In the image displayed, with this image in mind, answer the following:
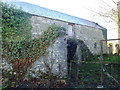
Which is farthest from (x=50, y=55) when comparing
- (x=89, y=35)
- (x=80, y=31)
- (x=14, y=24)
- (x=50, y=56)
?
(x=89, y=35)

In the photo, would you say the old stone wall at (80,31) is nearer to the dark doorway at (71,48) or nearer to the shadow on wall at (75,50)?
the shadow on wall at (75,50)

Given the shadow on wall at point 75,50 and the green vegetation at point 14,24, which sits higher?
the green vegetation at point 14,24

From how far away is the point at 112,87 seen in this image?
14.5 feet

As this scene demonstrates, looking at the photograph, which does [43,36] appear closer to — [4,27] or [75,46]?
[4,27]

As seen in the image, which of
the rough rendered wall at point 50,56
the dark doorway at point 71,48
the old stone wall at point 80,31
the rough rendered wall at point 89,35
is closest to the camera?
the rough rendered wall at point 50,56

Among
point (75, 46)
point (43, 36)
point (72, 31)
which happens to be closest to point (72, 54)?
point (75, 46)

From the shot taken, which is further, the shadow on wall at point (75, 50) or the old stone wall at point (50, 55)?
the shadow on wall at point (75, 50)

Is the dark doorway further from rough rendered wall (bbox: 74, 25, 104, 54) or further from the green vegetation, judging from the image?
the green vegetation

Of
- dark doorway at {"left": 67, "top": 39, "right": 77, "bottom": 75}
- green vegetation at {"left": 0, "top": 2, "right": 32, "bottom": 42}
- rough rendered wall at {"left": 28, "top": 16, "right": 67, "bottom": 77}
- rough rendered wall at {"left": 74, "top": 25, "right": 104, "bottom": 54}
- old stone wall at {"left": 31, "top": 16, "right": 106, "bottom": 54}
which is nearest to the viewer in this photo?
green vegetation at {"left": 0, "top": 2, "right": 32, "bottom": 42}

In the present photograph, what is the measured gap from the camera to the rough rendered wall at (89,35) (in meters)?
8.95

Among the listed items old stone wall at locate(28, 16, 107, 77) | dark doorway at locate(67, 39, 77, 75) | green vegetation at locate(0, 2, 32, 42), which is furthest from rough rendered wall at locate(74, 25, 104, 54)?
green vegetation at locate(0, 2, 32, 42)

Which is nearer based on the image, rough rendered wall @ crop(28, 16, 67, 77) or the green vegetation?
the green vegetation

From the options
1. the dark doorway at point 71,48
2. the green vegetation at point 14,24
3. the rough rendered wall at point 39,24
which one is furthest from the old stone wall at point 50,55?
the dark doorway at point 71,48

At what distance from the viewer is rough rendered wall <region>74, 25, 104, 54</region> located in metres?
8.95
